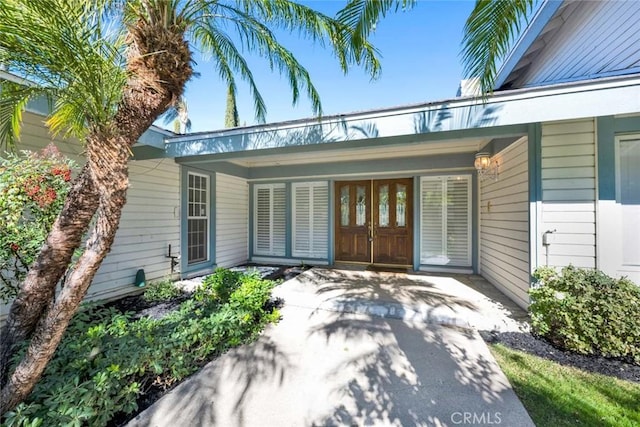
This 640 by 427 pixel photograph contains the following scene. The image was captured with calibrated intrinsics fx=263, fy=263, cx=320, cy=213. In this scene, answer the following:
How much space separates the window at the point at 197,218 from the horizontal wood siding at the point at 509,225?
6454 millimetres

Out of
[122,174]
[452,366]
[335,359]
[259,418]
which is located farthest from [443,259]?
[122,174]

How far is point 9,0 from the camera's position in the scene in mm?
1314

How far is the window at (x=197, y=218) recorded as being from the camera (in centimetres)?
627

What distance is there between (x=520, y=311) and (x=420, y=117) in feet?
10.4

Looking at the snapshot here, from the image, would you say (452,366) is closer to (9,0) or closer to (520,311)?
(520,311)

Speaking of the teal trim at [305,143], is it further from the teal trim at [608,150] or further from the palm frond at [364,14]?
the palm frond at [364,14]

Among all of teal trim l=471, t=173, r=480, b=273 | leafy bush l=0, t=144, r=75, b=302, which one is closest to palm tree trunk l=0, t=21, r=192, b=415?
leafy bush l=0, t=144, r=75, b=302

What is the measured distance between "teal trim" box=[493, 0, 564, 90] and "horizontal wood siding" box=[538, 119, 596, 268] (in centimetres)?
120

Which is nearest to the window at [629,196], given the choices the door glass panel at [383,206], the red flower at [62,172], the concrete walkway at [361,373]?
the concrete walkway at [361,373]

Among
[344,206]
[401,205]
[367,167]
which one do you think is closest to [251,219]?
[344,206]

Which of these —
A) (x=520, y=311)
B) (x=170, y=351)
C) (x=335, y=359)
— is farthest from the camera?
(x=520, y=311)

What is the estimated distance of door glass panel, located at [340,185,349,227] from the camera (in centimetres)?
755

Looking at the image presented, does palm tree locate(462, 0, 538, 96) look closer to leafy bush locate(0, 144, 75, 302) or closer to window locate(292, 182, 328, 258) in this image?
leafy bush locate(0, 144, 75, 302)

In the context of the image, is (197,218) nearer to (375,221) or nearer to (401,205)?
(375,221)
